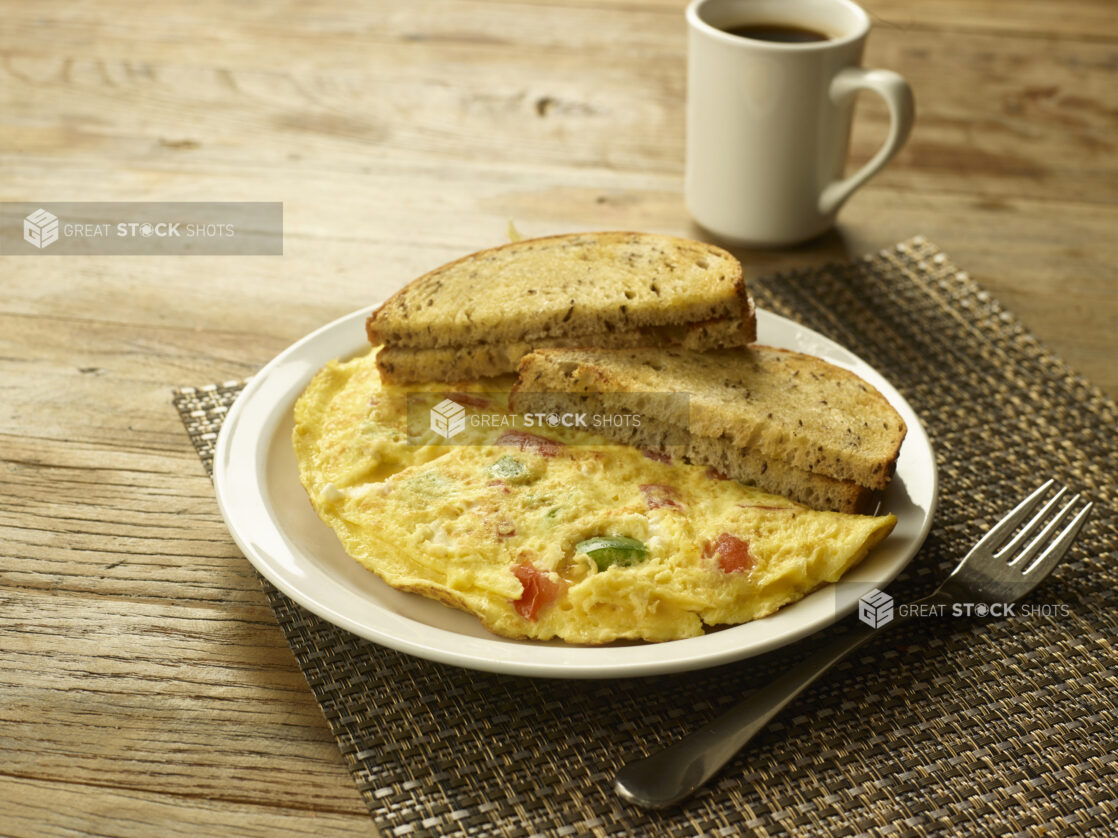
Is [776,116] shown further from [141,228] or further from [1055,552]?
[141,228]

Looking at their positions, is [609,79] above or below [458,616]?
above

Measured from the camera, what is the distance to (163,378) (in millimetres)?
2611

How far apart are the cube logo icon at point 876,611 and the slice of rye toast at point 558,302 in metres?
0.64

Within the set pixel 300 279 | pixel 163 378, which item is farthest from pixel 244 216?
pixel 163 378

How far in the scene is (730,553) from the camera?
181 centimetres

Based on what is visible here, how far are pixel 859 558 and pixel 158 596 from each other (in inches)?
49.0

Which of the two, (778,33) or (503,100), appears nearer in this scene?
(778,33)

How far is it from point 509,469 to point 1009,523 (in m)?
0.96

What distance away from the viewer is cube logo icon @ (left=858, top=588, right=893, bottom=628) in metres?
1.87

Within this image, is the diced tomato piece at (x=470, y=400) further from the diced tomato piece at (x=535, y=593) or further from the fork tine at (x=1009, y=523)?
the fork tine at (x=1009, y=523)

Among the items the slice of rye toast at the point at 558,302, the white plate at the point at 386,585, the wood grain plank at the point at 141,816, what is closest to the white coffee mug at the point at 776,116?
the slice of rye toast at the point at 558,302

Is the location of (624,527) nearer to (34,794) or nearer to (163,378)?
(34,794)

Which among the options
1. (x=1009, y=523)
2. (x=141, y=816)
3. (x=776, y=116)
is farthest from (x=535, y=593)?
(x=776, y=116)

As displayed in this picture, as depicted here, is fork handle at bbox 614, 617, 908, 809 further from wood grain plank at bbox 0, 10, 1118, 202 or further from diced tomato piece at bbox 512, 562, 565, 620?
wood grain plank at bbox 0, 10, 1118, 202
